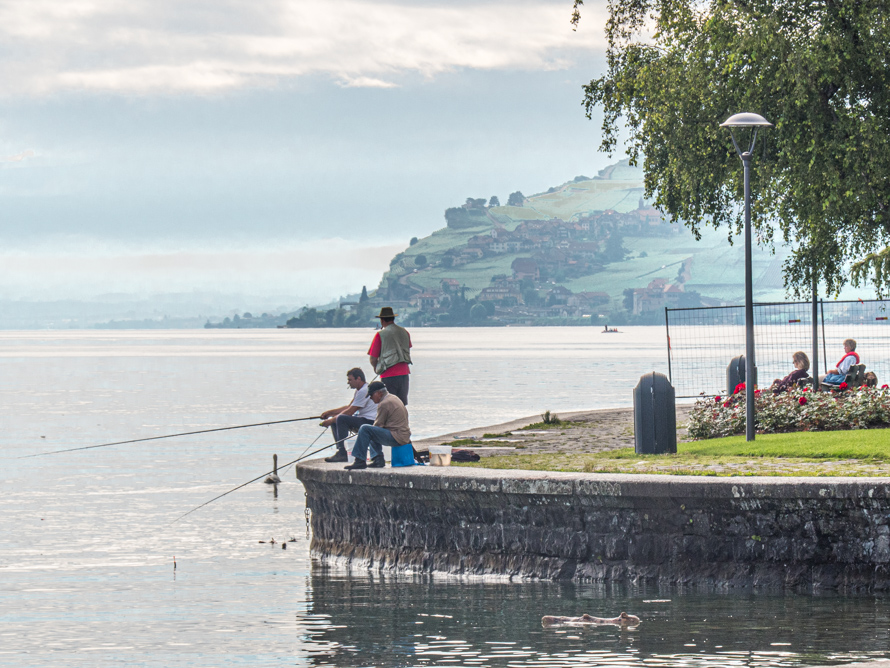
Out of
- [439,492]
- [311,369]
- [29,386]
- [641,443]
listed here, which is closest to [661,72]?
[641,443]

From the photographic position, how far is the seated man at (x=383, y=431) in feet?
50.7

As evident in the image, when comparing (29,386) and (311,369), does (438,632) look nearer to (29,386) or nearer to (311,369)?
(29,386)

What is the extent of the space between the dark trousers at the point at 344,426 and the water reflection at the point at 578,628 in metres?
2.51

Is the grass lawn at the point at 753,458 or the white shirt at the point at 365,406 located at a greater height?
the white shirt at the point at 365,406

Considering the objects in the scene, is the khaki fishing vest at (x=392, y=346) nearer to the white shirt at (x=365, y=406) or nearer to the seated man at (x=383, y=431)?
the white shirt at (x=365, y=406)

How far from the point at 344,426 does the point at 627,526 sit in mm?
4411

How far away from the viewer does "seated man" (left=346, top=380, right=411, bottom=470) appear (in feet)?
50.7

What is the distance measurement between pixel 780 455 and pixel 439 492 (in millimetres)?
4552

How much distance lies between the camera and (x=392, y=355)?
17250mm

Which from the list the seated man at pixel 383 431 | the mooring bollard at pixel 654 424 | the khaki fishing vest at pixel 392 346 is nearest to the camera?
the seated man at pixel 383 431

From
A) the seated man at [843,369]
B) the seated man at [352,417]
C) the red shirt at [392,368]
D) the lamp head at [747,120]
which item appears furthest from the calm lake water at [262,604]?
the seated man at [843,369]

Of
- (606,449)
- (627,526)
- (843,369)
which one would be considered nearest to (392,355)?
(606,449)

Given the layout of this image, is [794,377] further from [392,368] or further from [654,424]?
[392,368]

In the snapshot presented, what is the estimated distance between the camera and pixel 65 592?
51.7 feet
